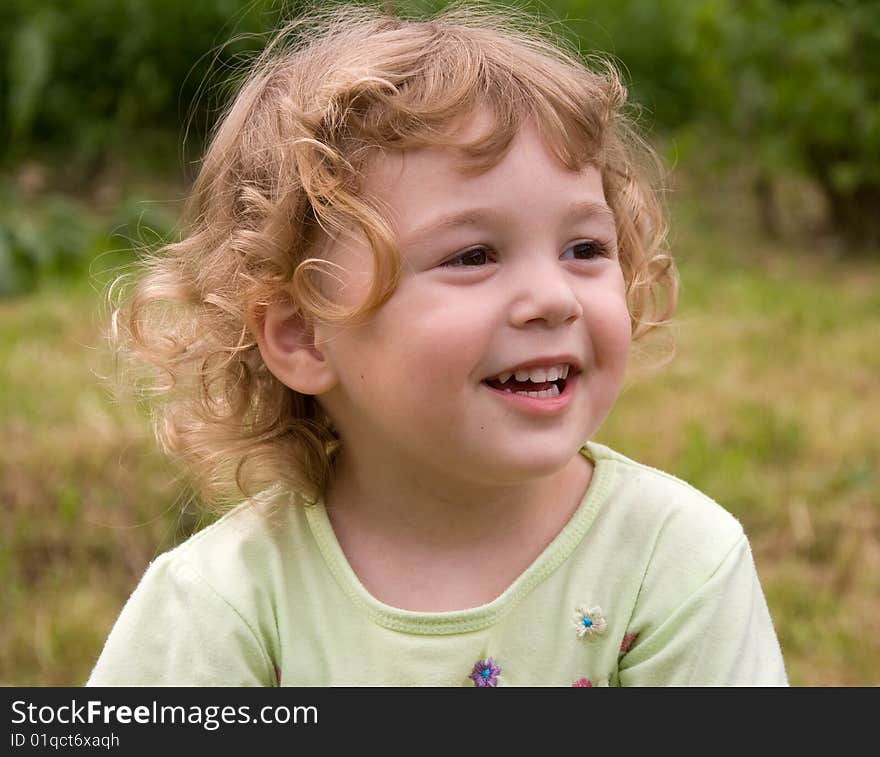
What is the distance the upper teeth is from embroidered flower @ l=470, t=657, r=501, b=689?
42 centimetres

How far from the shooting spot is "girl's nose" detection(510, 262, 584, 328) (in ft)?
5.59

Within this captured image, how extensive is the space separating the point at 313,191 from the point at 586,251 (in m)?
0.39

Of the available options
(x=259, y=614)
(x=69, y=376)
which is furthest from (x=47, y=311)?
(x=259, y=614)

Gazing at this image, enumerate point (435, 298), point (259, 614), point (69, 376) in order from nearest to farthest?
point (435, 298) < point (259, 614) < point (69, 376)

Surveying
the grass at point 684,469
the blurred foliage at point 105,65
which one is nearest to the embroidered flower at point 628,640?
the grass at point 684,469

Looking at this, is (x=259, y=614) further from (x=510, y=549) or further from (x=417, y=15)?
(x=417, y=15)

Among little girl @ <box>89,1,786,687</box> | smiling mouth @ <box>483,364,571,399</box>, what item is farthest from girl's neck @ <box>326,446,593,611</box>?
smiling mouth @ <box>483,364,571,399</box>

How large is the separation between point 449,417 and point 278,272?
0.37 meters

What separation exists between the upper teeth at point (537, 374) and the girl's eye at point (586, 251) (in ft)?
0.52

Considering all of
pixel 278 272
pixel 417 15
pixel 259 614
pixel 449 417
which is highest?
pixel 417 15

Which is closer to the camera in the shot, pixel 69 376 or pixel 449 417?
pixel 449 417

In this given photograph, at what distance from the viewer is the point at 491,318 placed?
1.71 m

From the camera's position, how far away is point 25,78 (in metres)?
5.80

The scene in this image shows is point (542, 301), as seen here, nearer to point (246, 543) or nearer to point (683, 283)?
point (246, 543)
